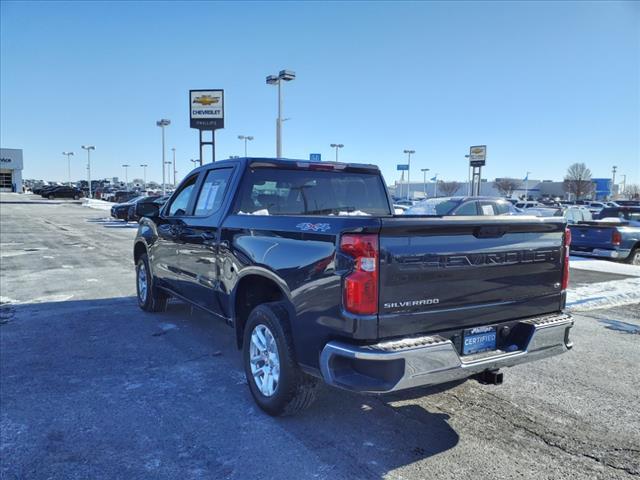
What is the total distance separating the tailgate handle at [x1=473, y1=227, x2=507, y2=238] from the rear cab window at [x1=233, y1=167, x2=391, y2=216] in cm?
192

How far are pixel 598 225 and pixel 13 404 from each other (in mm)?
12668

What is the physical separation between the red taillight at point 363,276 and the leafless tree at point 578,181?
92.2 m

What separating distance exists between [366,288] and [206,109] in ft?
74.8

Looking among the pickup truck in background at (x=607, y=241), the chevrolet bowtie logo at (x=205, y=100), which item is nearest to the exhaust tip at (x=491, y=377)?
the pickup truck in background at (x=607, y=241)

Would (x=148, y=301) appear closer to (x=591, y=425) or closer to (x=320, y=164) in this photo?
(x=320, y=164)

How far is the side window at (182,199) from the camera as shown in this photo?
5837 mm

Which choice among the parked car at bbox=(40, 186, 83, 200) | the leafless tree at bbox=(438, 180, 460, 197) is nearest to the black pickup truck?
the parked car at bbox=(40, 186, 83, 200)

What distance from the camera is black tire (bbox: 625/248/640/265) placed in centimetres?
1251

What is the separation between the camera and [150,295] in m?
6.95

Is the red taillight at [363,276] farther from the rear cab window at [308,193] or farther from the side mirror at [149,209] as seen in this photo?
the side mirror at [149,209]

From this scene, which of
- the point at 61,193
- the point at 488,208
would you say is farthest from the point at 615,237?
the point at 61,193

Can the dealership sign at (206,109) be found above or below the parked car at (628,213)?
above

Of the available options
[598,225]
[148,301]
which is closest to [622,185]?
[598,225]

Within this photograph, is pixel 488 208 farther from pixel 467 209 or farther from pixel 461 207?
pixel 461 207
